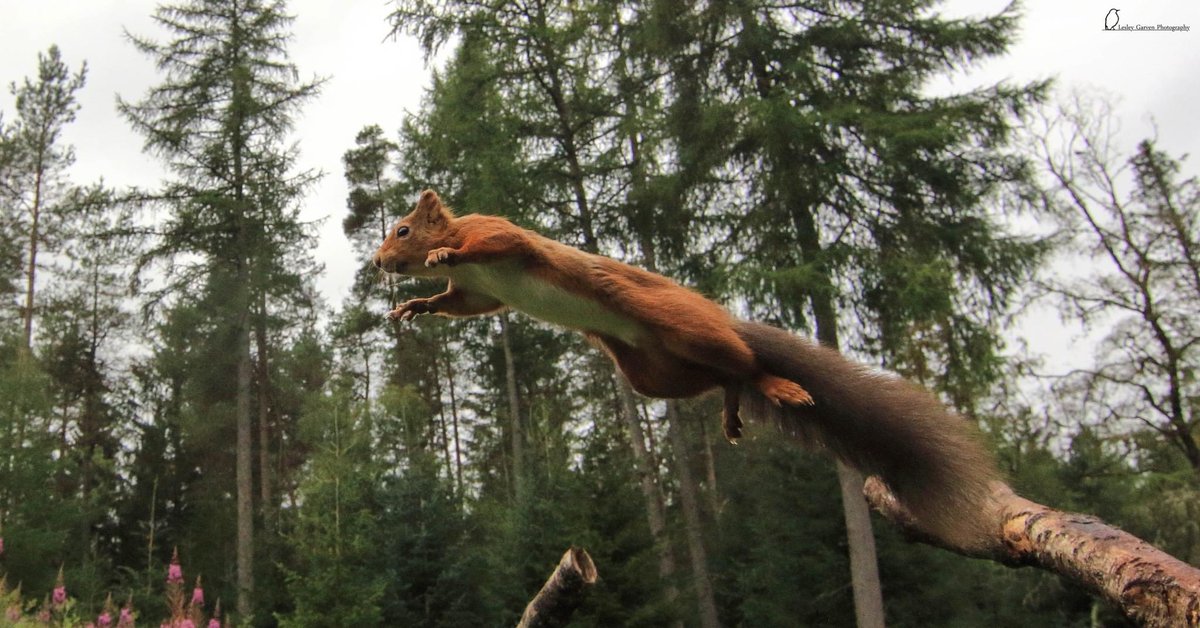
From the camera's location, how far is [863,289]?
43.6 feet

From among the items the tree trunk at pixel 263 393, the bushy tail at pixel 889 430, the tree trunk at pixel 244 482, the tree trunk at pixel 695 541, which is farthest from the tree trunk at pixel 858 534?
the tree trunk at pixel 263 393

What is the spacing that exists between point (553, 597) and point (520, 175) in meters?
12.7

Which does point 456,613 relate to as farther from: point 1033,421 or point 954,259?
point 1033,421

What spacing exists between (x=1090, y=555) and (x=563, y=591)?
4.73ft

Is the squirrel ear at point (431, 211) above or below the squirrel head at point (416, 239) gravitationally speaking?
above

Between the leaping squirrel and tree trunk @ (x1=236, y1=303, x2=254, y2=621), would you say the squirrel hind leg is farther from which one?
tree trunk @ (x1=236, y1=303, x2=254, y2=621)

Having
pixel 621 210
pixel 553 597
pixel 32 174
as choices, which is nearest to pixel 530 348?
pixel 621 210

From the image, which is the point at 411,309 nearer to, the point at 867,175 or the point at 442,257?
the point at 442,257

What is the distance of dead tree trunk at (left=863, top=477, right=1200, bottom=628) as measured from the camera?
217 centimetres

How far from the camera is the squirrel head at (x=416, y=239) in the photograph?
2.36 metres

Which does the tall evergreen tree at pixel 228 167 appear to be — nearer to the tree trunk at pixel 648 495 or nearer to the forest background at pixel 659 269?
the forest background at pixel 659 269

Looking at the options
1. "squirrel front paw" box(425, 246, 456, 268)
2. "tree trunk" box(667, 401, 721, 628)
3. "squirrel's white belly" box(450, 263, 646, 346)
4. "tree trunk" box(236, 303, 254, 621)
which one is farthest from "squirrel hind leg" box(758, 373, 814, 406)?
"tree trunk" box(236, 303, 254, 621)

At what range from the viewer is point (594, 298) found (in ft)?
7.16

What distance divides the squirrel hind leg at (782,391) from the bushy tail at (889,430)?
9 cm
